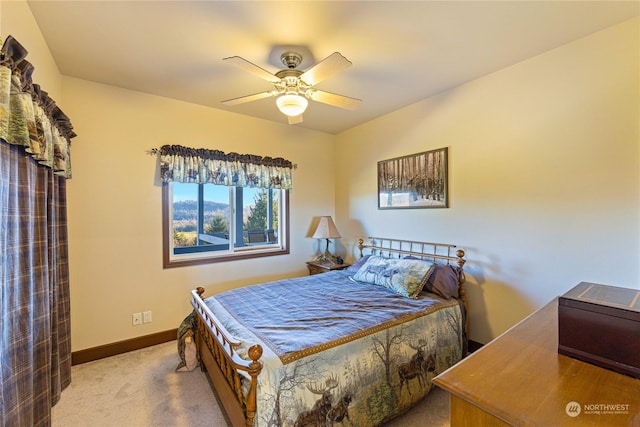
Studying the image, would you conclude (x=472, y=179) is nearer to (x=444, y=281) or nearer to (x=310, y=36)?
(x=444, y=281)

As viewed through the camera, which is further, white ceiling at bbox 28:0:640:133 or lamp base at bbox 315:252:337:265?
lamp base at bbox 315:252:337:265

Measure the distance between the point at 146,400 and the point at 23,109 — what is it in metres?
2.04

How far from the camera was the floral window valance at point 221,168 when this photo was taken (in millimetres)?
2963

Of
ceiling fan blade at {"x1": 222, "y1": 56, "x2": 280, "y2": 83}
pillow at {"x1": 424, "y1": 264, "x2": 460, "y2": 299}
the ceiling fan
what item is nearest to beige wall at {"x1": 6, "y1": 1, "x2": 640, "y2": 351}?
pillow at {"x1": 424, "y1": 264, "x2": 460, "y2": 299}

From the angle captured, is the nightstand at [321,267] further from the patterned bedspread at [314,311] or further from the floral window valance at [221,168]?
the floral window valance at [221,168]

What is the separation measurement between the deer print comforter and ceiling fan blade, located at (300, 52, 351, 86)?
1.70 metres

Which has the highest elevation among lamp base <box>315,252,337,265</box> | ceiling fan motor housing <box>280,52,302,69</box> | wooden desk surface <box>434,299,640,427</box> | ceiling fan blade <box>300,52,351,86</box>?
ceiling fan motor housing <box>280,52,302,69</box>

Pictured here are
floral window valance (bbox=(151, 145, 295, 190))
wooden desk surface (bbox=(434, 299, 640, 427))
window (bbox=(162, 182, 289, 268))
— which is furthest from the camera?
window (bbox=(162, 182, 289, 268))

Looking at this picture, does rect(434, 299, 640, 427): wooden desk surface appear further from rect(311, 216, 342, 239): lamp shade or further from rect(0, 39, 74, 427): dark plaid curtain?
rect(311, 216, 342, 239): lamp shade

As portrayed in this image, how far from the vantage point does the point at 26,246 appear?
1.52m

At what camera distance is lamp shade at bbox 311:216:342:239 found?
12.3 feet

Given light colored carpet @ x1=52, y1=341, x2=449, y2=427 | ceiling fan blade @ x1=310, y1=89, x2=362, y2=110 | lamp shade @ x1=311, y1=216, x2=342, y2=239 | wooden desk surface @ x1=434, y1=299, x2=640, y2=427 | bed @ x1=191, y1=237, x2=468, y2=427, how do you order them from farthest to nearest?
lamp shade @ x1=311, y1=216, x2=342, y2=239, ceiling fan blade @ x1=310, y1=89, x2=362, y2=110, light colored carpet @ x1=52, y1=341, x2=449, y2=427, bed @ x1=191, y1=237, x2=468, y2=427, wooden desk surface @ x1=434, y1=299, x2=640, y2=427

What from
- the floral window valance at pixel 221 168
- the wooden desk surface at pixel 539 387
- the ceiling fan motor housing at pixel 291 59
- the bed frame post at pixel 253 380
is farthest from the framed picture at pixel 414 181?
the bed frame post at pixel 253 380

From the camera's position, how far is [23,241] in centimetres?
150
